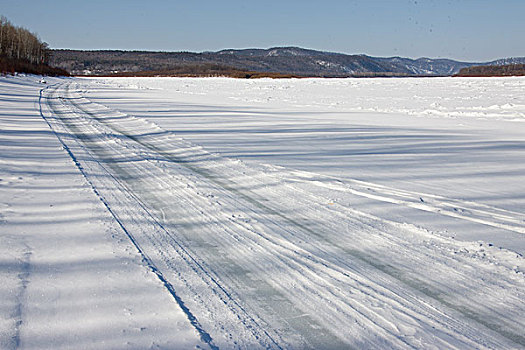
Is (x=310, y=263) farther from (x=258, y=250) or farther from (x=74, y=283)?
(x=74, y=283)

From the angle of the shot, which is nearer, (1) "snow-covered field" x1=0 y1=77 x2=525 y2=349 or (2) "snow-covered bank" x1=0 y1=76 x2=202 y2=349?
(2) "snow-covered bank" x1=0 y1=76 x2=202 y2=349

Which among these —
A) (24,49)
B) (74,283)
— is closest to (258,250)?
(74,283)

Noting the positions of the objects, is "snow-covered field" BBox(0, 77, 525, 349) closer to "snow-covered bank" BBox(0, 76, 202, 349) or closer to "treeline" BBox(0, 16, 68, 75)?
"snow-covered bank" BBox(0, 76, 202, 349)

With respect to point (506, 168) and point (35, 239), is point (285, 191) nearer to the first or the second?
point (35, 239)

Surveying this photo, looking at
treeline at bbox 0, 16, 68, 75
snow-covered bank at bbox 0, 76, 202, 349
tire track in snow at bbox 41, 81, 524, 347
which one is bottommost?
snow-covered bank at bbox 0, 76, 202, 349

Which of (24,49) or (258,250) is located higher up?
(24,49)

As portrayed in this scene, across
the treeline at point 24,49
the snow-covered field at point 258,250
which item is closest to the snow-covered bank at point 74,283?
the snow-covered field at point 258,250

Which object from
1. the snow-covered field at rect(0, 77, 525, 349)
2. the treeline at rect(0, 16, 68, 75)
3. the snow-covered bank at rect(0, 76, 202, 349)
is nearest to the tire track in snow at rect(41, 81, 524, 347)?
the snow-covered field at rect(0, 77, 525, 349)

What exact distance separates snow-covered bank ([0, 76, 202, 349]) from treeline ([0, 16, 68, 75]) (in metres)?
66.2

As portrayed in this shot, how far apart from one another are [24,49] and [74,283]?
104m

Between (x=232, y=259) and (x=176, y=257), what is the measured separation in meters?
0.45

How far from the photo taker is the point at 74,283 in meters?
3.00

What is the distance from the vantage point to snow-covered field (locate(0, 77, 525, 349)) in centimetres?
253

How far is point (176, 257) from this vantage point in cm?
349
